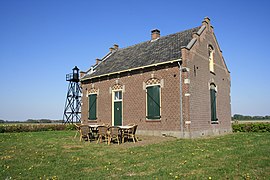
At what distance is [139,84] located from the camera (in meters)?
17.4

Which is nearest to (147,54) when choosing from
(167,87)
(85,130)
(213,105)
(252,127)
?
(167,87)

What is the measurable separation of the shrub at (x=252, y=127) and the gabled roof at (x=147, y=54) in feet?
34.4

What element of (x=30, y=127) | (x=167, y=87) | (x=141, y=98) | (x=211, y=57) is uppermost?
(x=211, y=57)

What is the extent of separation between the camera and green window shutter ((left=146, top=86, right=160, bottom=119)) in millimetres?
16078

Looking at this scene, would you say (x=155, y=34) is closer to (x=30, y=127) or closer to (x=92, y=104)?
(x=92, y=104)

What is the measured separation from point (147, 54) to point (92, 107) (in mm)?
7204

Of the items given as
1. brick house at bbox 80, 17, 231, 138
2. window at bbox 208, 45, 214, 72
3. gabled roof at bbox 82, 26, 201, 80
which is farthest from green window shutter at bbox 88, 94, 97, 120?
window at bbox 208, 45, 214, 72

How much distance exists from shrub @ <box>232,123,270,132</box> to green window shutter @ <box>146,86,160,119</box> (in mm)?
10433

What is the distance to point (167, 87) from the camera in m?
15.7

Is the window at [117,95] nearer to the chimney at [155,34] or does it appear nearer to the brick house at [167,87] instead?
the brick house at [167,87]

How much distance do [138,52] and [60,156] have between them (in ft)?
44.8

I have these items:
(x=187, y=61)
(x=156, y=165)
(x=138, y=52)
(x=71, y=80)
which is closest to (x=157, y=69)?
(x=187, y=61)

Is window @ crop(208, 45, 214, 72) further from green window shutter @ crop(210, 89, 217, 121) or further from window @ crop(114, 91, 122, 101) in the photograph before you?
window @ crop(114, 91, 122, 101)

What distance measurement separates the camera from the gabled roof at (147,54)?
666 inches
